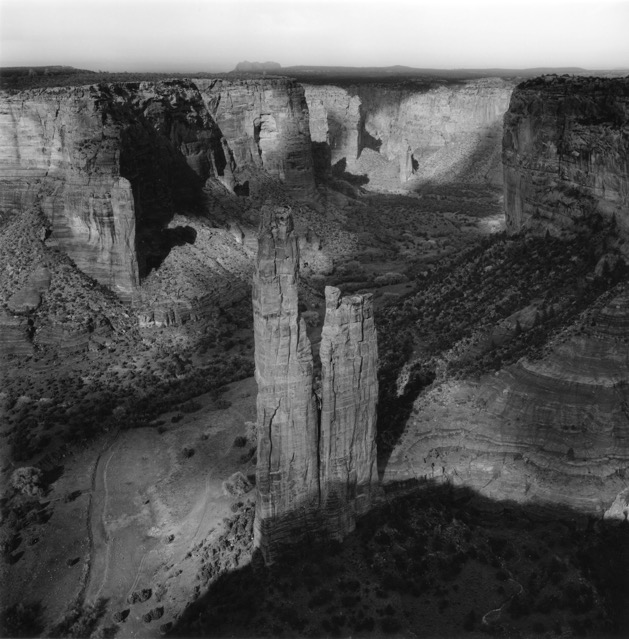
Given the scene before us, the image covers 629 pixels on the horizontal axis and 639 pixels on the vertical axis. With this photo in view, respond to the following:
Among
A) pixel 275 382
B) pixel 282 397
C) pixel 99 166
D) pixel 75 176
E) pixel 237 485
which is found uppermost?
pixel 99 166

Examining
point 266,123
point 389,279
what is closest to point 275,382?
point 389,279

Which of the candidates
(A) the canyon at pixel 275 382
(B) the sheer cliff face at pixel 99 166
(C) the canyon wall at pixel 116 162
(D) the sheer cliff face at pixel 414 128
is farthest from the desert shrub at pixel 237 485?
(D) the sheer cliff face at pixel 414 128

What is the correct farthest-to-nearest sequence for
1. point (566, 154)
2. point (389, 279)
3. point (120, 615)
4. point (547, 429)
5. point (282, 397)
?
point (389, 279)
point (566, 154)
point (547, 429)
point (120, 615)
point (282, 397)

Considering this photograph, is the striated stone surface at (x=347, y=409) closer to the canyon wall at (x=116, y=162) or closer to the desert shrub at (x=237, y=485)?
the desert shrub at (x=237, y=485)

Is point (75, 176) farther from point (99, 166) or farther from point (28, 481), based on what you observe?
point (28, 481)

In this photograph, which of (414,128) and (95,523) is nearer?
(95,523)

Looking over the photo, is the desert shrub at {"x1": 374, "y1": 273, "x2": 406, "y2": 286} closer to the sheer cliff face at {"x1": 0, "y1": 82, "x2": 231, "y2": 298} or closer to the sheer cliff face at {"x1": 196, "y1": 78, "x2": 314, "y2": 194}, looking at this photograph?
the sheer cliff face at {"x1": 196, "y1": 78, "x2": 314, "y2": 194}

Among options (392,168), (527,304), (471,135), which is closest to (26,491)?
(527,304)
